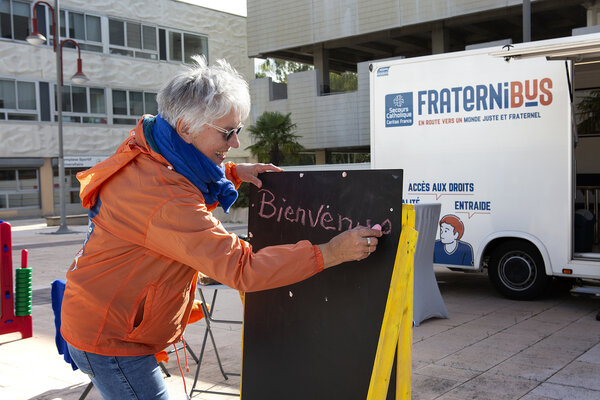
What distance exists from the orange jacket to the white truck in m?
5.42

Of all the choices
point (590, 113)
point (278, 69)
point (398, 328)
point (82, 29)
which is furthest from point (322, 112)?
point (278, 69)

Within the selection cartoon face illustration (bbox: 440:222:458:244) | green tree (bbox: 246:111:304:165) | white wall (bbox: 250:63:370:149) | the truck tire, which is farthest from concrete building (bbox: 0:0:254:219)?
the truck tire

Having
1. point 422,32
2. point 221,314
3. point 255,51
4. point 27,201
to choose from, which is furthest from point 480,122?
point 27,201

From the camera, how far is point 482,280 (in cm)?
941

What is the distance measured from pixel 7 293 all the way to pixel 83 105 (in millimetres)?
25263

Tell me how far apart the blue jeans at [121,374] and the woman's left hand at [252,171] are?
1.06 meters

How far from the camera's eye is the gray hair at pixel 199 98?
2248 millimetres

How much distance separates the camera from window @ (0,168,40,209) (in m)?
27.8

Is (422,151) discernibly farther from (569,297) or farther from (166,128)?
(166,128)

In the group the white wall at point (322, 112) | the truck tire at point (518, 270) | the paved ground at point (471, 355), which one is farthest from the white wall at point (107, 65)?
the paved ground at point (471, 355)

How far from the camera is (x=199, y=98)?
7.37 ft

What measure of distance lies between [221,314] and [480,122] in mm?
4018

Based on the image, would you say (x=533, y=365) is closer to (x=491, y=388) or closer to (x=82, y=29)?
(x=491, y=388)

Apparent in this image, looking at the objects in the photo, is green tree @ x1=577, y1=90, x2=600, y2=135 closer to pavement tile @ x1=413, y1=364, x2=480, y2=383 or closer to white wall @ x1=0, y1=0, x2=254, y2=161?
pavement tile @ x1=413, y1=364, x2=480, y2=383
